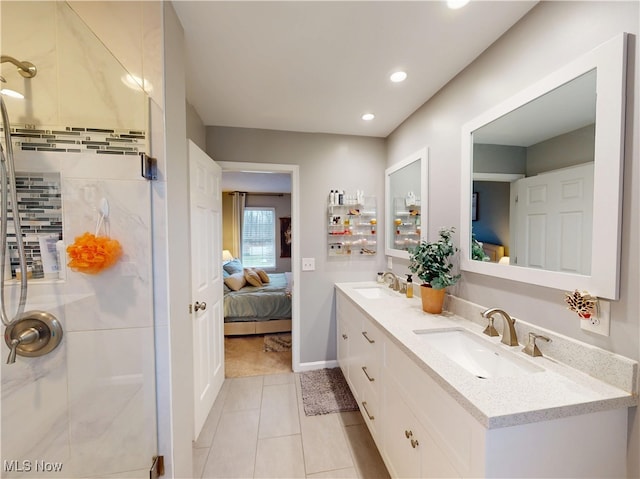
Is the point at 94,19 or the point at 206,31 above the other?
the point at 206,31

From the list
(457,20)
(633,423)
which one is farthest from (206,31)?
(633,423)

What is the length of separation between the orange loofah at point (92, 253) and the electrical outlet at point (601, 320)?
1882 millimetres

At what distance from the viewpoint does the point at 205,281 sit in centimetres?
189

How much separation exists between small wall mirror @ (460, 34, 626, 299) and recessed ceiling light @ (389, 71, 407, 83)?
1.70ft

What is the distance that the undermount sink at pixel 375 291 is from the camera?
2.29 m

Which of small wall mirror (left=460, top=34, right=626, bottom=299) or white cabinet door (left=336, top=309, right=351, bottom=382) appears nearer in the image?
small wall mirror (left=460, top=34, right=626, bottom=299)

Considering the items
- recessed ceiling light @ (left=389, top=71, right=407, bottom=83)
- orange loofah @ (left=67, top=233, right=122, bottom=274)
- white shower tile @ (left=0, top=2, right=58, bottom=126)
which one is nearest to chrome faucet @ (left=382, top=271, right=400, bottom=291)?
recessed ceiling light @ (left=389, top=71, right=407, bottom=83)

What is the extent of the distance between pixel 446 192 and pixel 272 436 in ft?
6.82

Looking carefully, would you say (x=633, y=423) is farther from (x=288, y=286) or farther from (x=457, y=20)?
(x=288, y=286)

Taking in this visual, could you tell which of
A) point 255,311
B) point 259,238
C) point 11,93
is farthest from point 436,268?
point 259,238

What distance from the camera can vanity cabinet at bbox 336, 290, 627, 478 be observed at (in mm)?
743

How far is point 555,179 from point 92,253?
76.1 inches

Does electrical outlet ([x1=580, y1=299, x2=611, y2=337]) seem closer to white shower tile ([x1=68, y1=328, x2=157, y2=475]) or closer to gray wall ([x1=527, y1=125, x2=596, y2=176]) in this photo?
gray wall ([x1=527, y1=125, x2=596, y2=176])

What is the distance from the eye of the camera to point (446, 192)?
1707 mm
